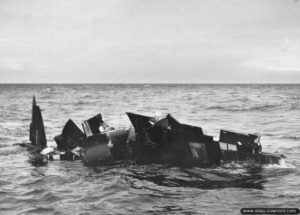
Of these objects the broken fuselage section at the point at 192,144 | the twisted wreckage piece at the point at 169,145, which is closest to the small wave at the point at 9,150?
the twisted wreckage piece at the point at 169,145

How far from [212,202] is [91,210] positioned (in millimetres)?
2146

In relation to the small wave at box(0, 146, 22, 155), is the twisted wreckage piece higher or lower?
higher

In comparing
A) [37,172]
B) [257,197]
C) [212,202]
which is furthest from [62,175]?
[257,197]

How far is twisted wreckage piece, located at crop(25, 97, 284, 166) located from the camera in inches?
336

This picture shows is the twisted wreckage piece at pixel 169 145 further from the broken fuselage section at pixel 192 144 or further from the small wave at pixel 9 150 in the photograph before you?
the small wave at pixel 9 150

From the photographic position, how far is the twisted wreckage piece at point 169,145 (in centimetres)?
854

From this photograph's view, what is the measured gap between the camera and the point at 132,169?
8703 millimetres

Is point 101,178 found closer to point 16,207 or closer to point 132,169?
point 132,169

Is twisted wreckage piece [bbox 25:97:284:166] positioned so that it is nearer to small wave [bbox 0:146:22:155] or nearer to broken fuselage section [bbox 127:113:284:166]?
broken fuselage section [bbox 127:113:284:166]

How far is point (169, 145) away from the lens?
880 cm

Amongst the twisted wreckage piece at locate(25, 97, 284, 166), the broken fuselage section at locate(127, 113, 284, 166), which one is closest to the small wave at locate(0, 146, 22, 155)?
the twisted wreckage piece at locate(25, 97, 284, 166)

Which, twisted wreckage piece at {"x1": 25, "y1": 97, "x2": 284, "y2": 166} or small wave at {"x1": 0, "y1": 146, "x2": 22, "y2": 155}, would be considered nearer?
twisted wreckage piece at {"x1": 25, "y1": 97, "x2": 284, "y2": 166}

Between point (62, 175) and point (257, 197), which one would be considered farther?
point (62, 175)

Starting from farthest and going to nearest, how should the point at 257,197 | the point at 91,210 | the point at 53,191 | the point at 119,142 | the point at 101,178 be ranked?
the point at 119,142 < the point at 101,178 < the point at 53,191 < the point at 257,197 < the point at 91,210
